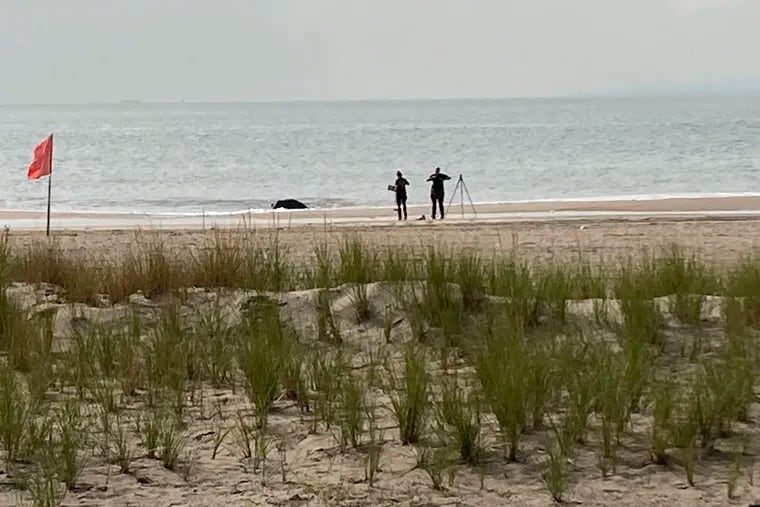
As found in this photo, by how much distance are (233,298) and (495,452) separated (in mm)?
3770

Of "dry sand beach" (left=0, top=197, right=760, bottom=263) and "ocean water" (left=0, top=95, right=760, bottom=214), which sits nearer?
"dry sand beach" (left=0, top=197, right=760, bottom=263)

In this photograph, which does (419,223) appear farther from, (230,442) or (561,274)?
(230,442)

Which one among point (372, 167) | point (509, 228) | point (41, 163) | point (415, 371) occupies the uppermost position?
point (372, 167)

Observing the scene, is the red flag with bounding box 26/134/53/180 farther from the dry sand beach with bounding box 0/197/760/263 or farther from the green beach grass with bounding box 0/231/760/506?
the green beach grass with bounding box 0/231/760/506

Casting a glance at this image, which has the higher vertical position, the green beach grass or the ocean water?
the ocean water

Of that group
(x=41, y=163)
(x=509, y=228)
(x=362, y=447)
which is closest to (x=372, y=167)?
(x=509, y=228)

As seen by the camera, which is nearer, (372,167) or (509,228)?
(509,228)

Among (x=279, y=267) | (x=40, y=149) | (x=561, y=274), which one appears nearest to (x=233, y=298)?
(x=279, y=267)

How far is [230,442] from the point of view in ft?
18.5

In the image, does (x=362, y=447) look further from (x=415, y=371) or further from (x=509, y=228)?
(x=509, y=228)

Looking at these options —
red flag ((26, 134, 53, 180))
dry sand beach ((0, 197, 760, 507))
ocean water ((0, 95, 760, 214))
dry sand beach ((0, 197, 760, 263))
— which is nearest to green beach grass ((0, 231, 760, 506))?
dry sand beach ((0, 197, 760, 507))

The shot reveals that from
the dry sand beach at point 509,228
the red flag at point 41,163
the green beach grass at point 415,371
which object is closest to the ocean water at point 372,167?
the dry sand beach at point 509,228

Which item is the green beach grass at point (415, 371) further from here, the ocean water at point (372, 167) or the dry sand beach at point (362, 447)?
the ocean water at point (372, 167)

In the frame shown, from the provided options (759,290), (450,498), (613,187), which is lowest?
(450,498)
